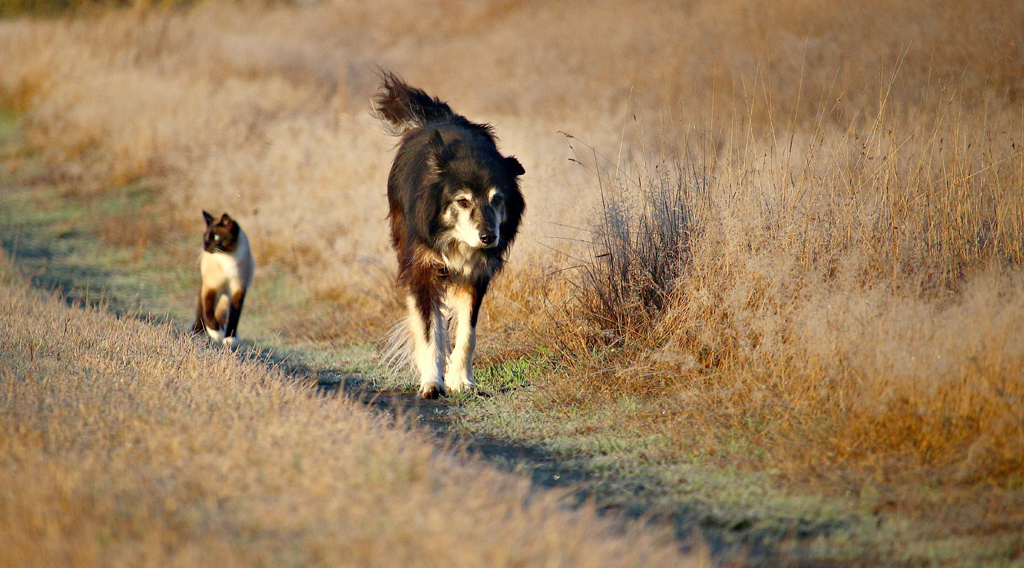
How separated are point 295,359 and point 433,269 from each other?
1985mm

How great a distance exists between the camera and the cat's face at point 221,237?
24.9ft

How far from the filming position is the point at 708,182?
5.63 m

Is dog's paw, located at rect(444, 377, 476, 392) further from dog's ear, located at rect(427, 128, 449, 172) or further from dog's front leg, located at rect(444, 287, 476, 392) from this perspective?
dog's ear, located at rect(427, 128, 449, 172)

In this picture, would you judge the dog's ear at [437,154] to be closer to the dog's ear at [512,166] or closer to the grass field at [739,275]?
the dog's ear at [512,166]

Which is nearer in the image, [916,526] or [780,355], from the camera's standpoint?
[916,526]

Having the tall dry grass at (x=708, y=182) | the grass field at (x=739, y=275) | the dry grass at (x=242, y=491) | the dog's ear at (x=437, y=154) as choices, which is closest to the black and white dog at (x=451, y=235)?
the dog's ear at (x=437, y=154)

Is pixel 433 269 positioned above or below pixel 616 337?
above

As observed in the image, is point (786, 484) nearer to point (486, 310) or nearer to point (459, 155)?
point (459, 155)

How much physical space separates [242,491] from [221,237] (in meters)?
Result: 5.22

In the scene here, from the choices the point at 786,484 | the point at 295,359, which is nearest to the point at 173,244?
the point at 295,359

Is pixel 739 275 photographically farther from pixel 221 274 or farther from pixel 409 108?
pixel 221 274

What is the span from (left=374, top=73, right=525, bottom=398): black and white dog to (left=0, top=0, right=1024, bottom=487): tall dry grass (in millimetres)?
637

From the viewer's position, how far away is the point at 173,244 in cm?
1151

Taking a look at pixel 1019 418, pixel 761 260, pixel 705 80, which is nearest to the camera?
pixel 1019 418
